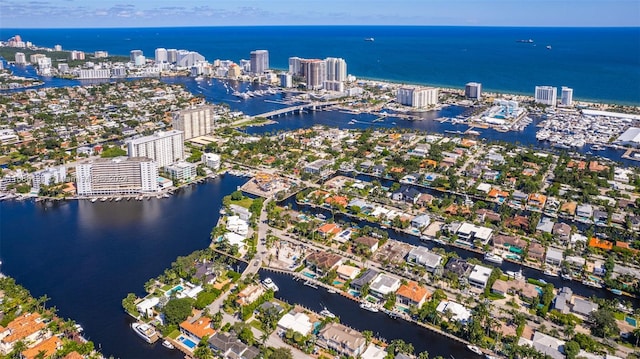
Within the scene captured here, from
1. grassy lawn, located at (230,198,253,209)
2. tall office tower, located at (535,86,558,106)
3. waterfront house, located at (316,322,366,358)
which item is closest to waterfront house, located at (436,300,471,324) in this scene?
waterfront house, located at (316,322,366,358)

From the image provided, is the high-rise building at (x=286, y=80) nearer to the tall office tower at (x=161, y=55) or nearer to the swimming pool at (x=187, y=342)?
the tall office tower at (x=161, y=55)

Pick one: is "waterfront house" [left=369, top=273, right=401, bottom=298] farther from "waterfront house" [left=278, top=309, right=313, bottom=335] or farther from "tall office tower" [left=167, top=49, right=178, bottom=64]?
"tall office tower" [left=167, top=49, right=178, bottom=64]

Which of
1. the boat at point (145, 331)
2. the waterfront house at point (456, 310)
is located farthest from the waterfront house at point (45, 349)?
the waterfront house at point (456, 310)

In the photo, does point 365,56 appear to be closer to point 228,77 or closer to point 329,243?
point 228,77

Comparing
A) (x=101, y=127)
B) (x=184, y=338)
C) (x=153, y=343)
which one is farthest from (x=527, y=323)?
(x=101, y=127)

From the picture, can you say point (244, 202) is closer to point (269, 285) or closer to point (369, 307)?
point (269, 285)
